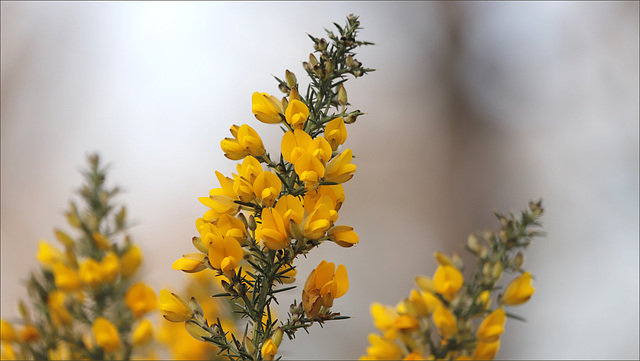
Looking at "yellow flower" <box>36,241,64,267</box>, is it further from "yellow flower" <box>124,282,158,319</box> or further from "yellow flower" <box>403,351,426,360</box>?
"yellow flower" <box>403,351,426,360</box>

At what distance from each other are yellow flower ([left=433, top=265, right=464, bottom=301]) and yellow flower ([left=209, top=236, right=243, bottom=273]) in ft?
0.69

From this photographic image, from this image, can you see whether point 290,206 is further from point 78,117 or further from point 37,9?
point 37,9

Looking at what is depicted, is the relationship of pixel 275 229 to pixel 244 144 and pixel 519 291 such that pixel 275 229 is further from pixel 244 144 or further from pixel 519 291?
pixel 519 291

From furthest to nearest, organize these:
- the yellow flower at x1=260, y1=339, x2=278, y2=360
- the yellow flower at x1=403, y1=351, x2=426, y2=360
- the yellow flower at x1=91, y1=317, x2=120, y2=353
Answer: the yellow flower at x1=91, y1=317, x2=120, y2=353
the yellow flower at x1=403, y1=351, x2=426, y2=360
the yellow flower at x1=260, y1=339, x2=278, y2=360

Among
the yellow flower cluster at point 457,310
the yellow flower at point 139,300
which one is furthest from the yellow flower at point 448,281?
the yellow flower at point 139,300

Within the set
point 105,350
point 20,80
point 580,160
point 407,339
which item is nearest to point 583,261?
point 580,160

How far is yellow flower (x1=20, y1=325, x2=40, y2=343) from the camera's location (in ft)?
1.63

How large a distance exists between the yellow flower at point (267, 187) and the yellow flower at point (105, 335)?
294 mm

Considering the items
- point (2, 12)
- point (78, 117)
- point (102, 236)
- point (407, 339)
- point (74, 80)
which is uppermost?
point (2, 12)

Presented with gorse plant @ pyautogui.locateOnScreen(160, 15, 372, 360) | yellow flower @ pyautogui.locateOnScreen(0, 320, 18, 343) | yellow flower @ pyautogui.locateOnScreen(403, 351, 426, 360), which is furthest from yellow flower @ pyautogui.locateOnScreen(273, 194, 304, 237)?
yellow flower @ pyautogui.locateOnScreen(0, 320, 18, 343)

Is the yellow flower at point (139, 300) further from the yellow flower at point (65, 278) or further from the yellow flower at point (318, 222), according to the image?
the yellow flower at point (318, 222)

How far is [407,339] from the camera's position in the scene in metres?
0.41

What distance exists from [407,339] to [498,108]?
192cm

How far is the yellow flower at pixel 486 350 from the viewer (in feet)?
1.25
